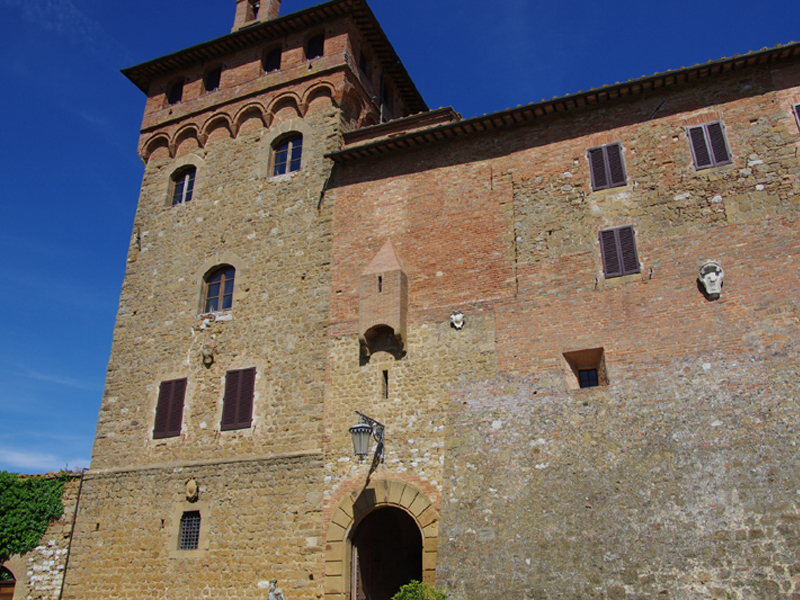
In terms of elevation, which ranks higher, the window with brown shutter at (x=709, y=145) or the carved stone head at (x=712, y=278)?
the window with brown shutter at (x=709, y=145)

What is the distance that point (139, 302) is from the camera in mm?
17391

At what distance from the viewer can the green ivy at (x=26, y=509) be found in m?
15.2

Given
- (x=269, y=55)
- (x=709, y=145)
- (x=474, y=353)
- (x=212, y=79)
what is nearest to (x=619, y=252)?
(x=709, y=145)

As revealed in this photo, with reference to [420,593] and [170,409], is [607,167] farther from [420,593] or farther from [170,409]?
[170,409]

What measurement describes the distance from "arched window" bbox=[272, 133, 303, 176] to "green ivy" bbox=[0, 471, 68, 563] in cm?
934

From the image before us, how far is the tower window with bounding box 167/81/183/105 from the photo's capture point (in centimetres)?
2009

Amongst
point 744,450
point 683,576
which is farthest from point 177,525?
point 744,450

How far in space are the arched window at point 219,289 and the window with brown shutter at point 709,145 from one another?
10812 mm

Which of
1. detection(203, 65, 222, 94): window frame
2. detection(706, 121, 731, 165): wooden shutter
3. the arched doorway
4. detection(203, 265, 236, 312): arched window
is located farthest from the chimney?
the arched doorway

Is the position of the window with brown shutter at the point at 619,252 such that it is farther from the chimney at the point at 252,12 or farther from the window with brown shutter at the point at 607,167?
the chimney at the point at 252,12

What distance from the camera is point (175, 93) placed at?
20234 millimetres

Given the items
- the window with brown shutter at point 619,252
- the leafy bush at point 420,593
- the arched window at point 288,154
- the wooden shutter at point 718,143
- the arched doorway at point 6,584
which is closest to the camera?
the leafy bush at point 420,593

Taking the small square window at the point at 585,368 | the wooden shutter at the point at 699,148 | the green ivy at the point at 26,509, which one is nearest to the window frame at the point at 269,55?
the wooden shutter at the point at 699,148

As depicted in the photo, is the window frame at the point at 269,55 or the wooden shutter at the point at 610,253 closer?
the wooden shutter at the point at 610,253
